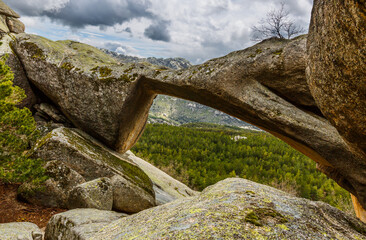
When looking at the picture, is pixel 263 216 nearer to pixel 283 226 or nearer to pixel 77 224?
pixel 283 226

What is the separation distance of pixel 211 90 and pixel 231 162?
79.1 meters

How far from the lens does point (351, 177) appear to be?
10.9 m

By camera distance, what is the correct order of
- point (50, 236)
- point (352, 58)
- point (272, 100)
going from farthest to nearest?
1. point (272, 100)
2. point (50, 236)
3. point (352, 58)

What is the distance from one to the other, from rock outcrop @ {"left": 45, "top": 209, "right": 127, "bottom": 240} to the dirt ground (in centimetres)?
275

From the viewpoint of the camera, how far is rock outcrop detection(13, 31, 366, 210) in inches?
435

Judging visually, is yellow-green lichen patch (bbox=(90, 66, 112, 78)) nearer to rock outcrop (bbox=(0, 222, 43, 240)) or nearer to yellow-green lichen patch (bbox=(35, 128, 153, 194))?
yellow-green lichen patch (bbox=(35, 128, 153, 194))

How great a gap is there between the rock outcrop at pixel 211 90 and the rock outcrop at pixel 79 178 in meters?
2.38

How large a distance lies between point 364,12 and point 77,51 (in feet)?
67.8

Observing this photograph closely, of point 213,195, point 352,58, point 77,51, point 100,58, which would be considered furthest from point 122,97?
point 352,58

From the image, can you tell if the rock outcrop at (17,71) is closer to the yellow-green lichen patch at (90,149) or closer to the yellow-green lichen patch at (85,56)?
the yellow-green lichen patch at (85,56)

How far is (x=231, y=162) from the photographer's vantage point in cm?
8775

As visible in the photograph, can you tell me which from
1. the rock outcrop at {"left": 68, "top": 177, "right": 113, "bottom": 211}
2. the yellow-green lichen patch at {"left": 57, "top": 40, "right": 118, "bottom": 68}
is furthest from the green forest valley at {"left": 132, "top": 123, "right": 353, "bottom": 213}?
the rock outcrop at {"left": 68, "top": 177, "right": 113, "bottom": 211}

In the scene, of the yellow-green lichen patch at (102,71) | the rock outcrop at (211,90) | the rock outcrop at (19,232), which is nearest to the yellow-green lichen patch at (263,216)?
the rock outcrop at (211,90)

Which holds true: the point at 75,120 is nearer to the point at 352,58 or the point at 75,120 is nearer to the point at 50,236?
the point at 50,236
